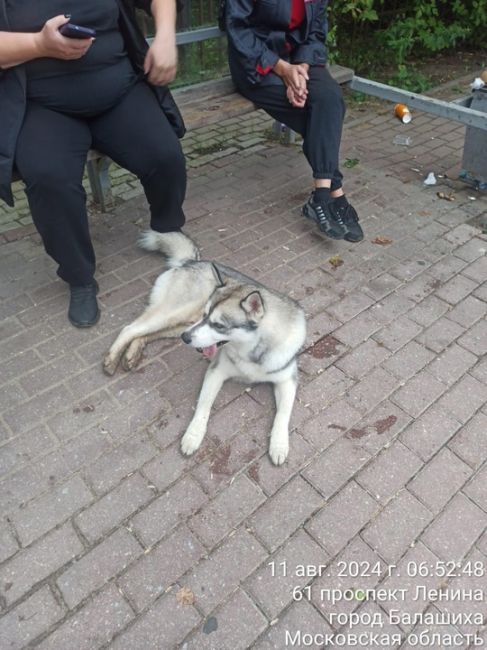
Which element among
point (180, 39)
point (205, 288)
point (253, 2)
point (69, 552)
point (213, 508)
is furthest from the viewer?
point (180, 39)

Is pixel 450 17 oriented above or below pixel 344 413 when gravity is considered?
above

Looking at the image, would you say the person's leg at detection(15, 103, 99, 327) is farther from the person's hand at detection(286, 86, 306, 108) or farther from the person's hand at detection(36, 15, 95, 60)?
the person's hand at detection(286, 86, 306, 108)

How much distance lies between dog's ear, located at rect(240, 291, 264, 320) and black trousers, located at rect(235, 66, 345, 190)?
1721mm

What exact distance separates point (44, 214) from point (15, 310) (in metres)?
0.83

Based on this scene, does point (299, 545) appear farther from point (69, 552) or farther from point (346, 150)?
point (346, 150)

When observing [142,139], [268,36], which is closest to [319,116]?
[268,36]

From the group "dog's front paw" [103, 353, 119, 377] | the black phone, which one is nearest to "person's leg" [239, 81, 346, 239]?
the black phone

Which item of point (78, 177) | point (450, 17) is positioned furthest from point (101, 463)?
point (450, 17)

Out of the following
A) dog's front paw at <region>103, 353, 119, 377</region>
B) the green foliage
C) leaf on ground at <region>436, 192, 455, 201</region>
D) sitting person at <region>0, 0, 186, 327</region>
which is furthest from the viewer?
the green foliage

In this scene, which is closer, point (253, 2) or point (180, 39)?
point (253, 2)

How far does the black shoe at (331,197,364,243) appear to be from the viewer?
12.8ft

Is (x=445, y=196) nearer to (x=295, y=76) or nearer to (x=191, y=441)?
(x=295, y=76)

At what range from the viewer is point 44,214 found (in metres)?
2.84

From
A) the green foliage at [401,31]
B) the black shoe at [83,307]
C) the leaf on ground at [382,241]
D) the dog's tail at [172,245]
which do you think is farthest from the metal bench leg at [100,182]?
the green foliage at [401,31]
